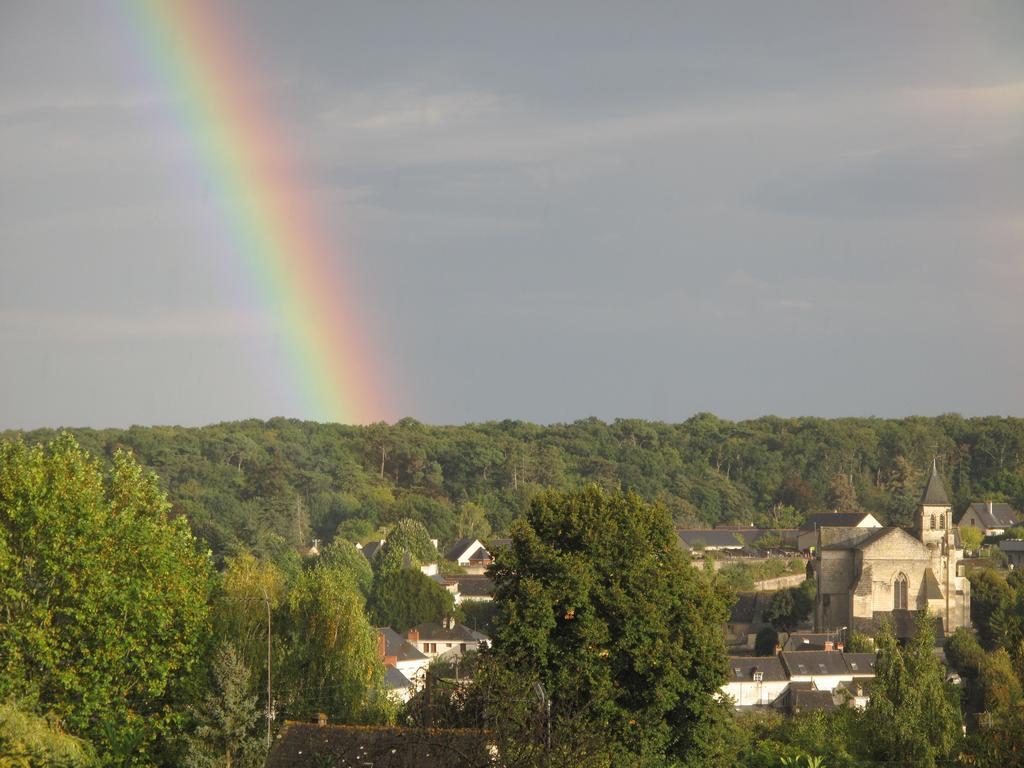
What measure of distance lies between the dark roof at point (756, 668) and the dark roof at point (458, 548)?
137 feet

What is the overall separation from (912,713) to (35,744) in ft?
64.1

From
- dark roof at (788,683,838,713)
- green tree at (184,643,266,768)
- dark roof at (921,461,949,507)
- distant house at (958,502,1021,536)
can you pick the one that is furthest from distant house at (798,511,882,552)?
green tree at (184,643,266,768)

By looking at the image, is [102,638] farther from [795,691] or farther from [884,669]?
[795,691]

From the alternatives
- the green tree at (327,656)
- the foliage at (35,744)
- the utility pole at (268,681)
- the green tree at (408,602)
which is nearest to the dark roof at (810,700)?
the green tree at (327,656)

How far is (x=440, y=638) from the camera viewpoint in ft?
224

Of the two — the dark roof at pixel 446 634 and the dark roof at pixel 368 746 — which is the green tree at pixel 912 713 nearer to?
the dark roof at pixel 368 746

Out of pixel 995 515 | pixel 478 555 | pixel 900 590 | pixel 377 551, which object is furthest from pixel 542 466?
pixel 900 590

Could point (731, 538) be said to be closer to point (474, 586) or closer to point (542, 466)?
point (474, 586)

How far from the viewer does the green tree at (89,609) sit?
28.1 metres

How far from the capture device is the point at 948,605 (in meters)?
70.7

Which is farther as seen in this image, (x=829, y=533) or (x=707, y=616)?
(x=829, y=533)

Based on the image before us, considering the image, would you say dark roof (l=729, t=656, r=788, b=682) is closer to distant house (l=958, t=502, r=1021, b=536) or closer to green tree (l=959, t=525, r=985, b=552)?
green tree (l=959, t=525, r=985, b=552)

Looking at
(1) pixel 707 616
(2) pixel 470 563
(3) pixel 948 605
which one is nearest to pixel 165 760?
(1) pixel 707 616

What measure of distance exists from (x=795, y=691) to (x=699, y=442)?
97.3 m
